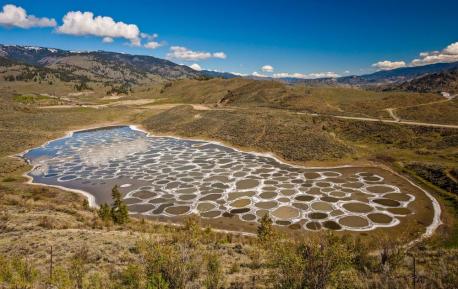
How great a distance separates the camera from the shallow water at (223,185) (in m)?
43.6

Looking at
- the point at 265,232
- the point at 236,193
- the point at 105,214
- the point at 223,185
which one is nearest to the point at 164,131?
the point at 223,185

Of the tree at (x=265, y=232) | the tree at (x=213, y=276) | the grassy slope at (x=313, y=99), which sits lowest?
the tree at (x=265, y=232)

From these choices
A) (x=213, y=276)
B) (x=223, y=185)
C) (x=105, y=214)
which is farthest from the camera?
(x=223, y=185)

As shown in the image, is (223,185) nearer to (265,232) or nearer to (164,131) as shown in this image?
(265,232)

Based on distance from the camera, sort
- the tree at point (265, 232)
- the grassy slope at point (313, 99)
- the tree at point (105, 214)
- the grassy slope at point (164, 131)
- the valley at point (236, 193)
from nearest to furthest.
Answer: the valley at point (236, 193), the grassy slope at point (164, 131), the tree at point (265, 232), the tree at point (105, 214), the grassy slope at point (313, 99)

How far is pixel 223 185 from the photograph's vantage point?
183 ft

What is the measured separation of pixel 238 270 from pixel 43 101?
19746 cm

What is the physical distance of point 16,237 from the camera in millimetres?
24391

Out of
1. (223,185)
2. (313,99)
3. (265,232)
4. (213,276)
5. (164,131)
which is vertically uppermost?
(313,99)

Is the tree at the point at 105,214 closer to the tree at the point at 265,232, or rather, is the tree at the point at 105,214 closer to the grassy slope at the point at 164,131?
the grassy slope at the point at 164,131

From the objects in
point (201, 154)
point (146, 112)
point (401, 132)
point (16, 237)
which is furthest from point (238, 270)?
point (146, 112)

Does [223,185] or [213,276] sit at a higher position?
[213,276]

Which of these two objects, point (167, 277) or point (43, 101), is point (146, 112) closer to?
point (43, 101)

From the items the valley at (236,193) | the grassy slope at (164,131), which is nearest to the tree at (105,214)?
the valley at (236,193)
